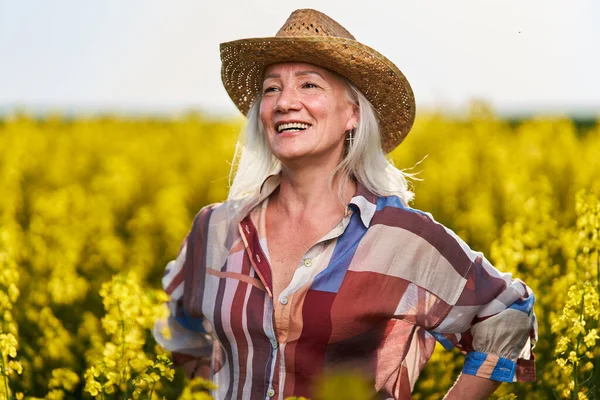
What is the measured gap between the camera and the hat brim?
2510 millimetres

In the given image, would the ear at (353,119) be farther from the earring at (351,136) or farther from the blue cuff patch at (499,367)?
the blue cuff patch at (499,367)

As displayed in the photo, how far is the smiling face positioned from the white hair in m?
0.04

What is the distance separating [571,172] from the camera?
295 inches

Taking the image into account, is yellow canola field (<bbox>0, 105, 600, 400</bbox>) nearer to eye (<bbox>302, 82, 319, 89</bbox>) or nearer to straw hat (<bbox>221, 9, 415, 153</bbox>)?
straw hat (<bbox>221, 9, 415, 153</bbox>)

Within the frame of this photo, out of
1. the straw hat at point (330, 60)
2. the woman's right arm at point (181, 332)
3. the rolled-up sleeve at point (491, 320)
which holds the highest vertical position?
the straw hat at point (330, 60)

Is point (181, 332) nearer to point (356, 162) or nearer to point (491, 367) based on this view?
point (356, 162)

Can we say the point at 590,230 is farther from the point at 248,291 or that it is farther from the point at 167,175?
the point at 167,175

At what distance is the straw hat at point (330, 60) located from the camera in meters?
2.51

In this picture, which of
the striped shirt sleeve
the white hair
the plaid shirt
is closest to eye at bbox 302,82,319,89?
the white hair

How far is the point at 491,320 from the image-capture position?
2.47m

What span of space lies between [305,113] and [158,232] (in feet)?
13.5

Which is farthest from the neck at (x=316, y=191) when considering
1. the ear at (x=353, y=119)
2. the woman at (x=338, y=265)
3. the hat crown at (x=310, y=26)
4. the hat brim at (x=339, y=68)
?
the hat crown at (x=310, y=26)

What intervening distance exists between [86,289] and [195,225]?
2108 millimetres

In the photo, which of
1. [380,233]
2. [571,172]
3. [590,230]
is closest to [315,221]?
[380,233]
